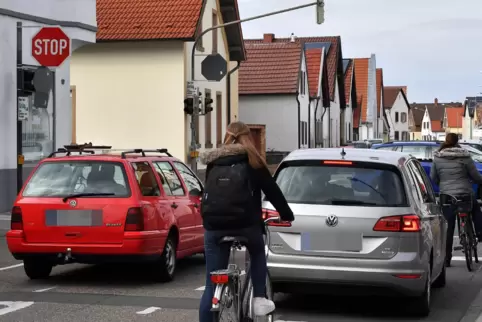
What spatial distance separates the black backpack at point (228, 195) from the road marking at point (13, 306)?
11.2 ft

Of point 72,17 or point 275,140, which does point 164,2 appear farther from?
point 275,140

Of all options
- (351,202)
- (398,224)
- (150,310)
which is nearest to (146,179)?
(150,310)

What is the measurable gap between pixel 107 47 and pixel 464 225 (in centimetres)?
2392

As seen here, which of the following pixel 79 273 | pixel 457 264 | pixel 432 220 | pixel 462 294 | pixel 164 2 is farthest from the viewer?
pixel 164 2

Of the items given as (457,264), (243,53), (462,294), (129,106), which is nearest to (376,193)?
(462,294)

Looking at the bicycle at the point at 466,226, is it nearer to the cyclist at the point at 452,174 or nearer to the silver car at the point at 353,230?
the cyclist at the point at 452,174

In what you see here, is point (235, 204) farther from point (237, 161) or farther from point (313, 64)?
point (313, 64)

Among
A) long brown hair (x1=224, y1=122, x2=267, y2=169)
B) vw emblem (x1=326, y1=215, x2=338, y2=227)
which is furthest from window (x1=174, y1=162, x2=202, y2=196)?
long brown hair (x1=224, y1=122, x2=267, y2=169)

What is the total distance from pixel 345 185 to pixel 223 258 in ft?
8.88

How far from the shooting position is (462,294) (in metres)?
11.8

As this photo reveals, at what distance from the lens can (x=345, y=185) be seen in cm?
1005

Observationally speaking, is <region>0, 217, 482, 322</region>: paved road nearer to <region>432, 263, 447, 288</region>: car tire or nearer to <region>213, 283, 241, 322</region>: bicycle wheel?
<region>432, 263, 447, 288</region>: car tire

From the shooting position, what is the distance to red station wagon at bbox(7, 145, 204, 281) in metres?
11.7

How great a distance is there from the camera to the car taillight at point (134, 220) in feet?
38.4
